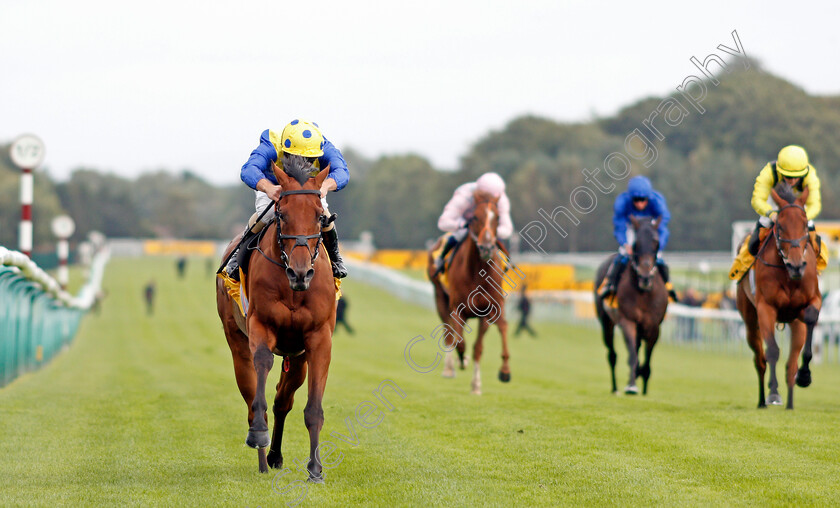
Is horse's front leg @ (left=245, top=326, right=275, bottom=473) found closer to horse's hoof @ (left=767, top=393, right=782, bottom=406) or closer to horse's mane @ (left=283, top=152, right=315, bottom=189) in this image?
horse's mane @ (left=283, top=152, right=315, bottom=189)

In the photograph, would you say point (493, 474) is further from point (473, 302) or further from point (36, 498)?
point (473, 302)

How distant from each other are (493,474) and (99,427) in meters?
3.51

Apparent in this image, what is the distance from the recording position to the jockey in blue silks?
11273 millimetres

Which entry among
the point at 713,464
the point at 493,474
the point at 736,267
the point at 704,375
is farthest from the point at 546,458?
the point at 704,375

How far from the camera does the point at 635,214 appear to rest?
37.4 feet

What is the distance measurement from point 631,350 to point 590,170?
5407 cm

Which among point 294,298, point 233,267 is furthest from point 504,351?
point 294,298

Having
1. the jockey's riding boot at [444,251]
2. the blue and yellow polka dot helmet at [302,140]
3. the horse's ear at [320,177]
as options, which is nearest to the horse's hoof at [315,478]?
the horse's ear at [320,177]

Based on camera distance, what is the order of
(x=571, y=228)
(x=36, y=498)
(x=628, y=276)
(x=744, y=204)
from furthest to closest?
(x=571, y=228), (x=744, y=204), (x=628, y=276), (x=36, y=498)

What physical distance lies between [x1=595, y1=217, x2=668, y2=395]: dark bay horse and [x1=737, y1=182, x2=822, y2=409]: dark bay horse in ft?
4.94

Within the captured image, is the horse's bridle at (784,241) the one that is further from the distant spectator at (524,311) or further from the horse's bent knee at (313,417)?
the distant spectator at (524,311)

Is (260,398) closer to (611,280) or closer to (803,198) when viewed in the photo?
(803,198)

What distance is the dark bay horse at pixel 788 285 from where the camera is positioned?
899 cm

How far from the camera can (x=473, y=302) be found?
450 inches
